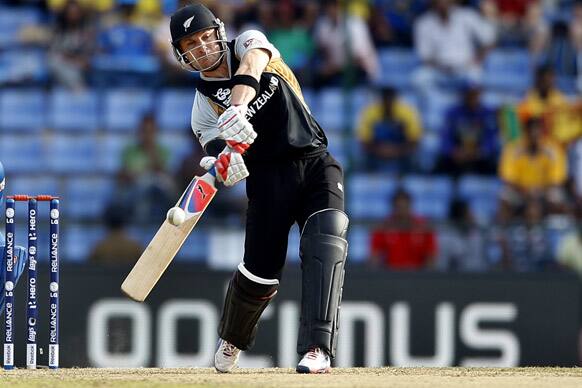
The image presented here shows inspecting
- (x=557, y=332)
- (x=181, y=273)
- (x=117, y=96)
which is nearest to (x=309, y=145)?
(x=181, y=273)

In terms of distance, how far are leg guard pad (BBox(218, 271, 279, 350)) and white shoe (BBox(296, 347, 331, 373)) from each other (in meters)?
0.50

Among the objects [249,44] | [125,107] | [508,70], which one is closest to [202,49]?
[249,44]

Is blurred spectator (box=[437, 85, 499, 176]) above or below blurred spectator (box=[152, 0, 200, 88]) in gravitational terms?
below

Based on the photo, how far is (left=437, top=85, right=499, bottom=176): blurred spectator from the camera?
1021 centimetres

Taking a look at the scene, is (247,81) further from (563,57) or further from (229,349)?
(563,57)

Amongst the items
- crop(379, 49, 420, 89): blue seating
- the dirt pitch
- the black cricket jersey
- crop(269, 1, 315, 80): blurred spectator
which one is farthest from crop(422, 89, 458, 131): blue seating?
the black cricket jersey

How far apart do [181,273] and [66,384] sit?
3.38 meters

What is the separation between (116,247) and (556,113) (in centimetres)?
435

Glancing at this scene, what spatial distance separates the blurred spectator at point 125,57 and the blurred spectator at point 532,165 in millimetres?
3150

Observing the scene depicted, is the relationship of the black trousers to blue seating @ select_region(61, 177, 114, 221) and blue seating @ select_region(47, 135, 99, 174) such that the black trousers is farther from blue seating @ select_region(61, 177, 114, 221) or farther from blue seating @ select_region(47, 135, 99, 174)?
blue seating @ select_region(47, 135, 99, 174)

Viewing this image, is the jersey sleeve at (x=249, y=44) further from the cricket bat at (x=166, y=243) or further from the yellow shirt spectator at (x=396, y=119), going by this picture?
the yellow shirt spectator at (x=396, y=119)

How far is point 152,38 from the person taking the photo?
1063 centimetres

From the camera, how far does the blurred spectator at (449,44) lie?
35.9ft

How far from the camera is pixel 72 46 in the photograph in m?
10.5
